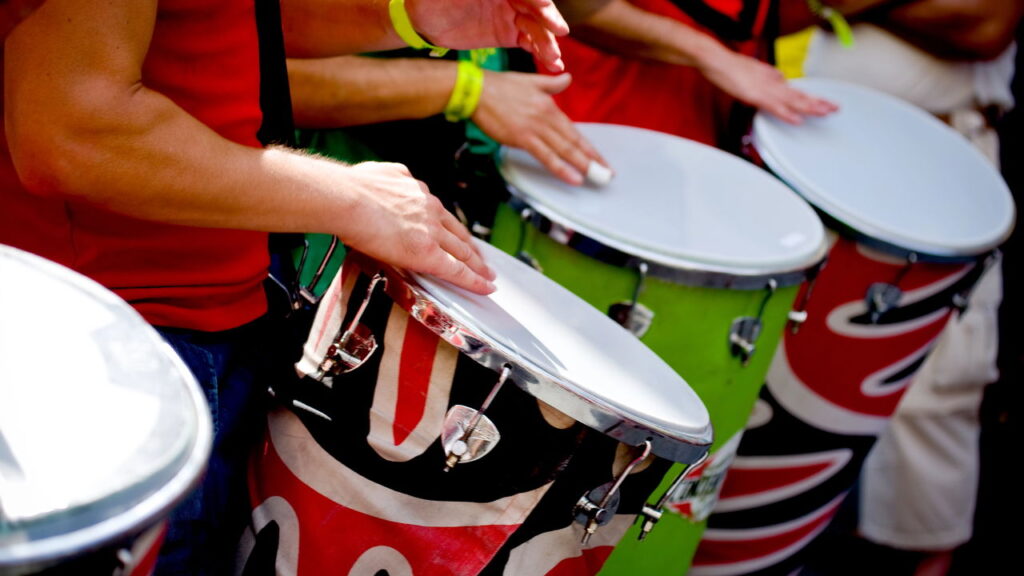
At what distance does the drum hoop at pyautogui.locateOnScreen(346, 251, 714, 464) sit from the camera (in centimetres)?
88

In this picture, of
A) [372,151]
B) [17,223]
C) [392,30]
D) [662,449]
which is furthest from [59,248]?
[372,151]

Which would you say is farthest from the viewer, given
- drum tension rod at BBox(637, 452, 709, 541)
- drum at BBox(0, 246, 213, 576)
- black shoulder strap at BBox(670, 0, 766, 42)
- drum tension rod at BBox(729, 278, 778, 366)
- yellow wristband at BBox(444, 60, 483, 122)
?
black shoulder strap at BBox(670, 0, 766, 42)

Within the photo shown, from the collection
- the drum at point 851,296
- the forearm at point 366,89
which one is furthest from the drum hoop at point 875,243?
the forearm at point 366,89

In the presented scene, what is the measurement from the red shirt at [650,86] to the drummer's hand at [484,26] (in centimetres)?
76

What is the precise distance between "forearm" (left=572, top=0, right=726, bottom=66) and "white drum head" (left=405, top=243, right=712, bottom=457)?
846mm

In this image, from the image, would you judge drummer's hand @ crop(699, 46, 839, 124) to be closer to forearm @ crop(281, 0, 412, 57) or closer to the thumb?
the thumb

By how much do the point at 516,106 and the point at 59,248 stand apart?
80cm

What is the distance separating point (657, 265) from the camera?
1.27m

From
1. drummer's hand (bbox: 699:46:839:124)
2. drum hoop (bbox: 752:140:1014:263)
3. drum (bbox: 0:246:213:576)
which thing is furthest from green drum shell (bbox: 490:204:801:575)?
drum (bbox: 0:246:213:576)

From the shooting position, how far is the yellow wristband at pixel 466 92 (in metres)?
1.57

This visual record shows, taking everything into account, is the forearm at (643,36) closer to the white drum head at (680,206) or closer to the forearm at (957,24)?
the white drum head at (680,206)

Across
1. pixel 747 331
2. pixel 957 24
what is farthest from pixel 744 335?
pixel 957 24

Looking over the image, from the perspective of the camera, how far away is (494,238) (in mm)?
1463

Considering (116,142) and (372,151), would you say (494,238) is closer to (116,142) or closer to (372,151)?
(372,151)
